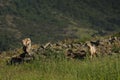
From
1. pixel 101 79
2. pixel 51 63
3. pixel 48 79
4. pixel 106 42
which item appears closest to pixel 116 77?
pixel 101 79

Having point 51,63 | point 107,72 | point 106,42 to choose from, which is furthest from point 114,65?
point 106,42

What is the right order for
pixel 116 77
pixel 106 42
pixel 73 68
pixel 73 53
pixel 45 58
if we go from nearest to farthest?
pixel 116 77 < pixel 73 68 < pixel 45 58 < pixel 73 53 < pixel 106 42

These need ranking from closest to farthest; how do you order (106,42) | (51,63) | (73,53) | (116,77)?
(116,77), (51,63), (73,53), (106,42)

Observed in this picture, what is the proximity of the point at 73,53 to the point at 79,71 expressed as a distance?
7.67 metres

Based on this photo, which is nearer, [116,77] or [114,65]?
[116,77]

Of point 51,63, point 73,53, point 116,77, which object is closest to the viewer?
point 116,77

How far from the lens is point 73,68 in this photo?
14812mm

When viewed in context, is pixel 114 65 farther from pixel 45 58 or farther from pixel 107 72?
pixel 45 58

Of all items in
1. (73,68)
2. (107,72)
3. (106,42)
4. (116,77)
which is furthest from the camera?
(106,42)

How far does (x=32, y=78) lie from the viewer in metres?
13.2

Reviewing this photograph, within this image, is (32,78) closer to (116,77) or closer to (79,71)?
(79,71)

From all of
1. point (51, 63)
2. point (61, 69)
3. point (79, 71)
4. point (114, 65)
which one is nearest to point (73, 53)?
point (51, 63)

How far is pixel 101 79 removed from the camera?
1124cm

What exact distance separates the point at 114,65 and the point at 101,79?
1410 millimetres
